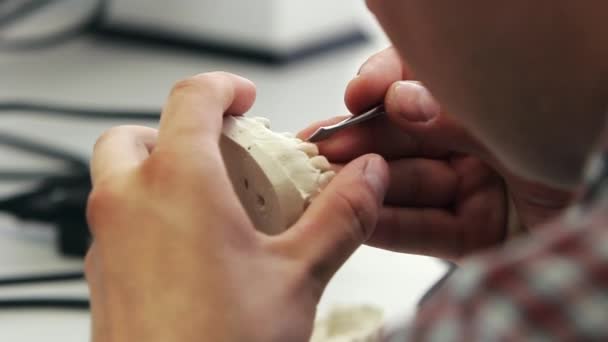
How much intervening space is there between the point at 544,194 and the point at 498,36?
19 centimetres

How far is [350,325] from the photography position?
0.50 metres

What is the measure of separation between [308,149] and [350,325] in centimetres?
15

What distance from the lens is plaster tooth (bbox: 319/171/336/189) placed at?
37cm

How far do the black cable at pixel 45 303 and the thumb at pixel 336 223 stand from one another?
9.9 inches

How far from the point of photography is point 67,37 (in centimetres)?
89

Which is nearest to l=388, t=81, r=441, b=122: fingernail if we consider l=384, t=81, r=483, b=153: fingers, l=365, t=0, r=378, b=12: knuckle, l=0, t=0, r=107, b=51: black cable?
l=384, t=81, r=483, b=153: fingers

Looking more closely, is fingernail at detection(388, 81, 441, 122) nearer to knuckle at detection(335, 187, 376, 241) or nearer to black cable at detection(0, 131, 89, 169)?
knuckle at detection(335, 187, 376, 241)

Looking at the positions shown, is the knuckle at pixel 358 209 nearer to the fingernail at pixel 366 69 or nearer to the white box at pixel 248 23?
the fingernail at pixel 366 69

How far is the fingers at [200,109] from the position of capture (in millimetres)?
334

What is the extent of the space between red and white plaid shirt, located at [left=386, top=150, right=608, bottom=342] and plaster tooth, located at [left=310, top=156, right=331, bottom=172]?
0.18 meters

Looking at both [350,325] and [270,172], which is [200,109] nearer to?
[270,172]

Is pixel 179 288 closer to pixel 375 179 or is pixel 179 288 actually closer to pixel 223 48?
pixel 375 179

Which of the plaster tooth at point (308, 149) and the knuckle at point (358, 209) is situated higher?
the plaster tooth at point (308, 149)

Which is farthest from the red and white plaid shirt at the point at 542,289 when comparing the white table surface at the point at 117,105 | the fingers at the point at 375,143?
the white table surface at the point at 117,105
